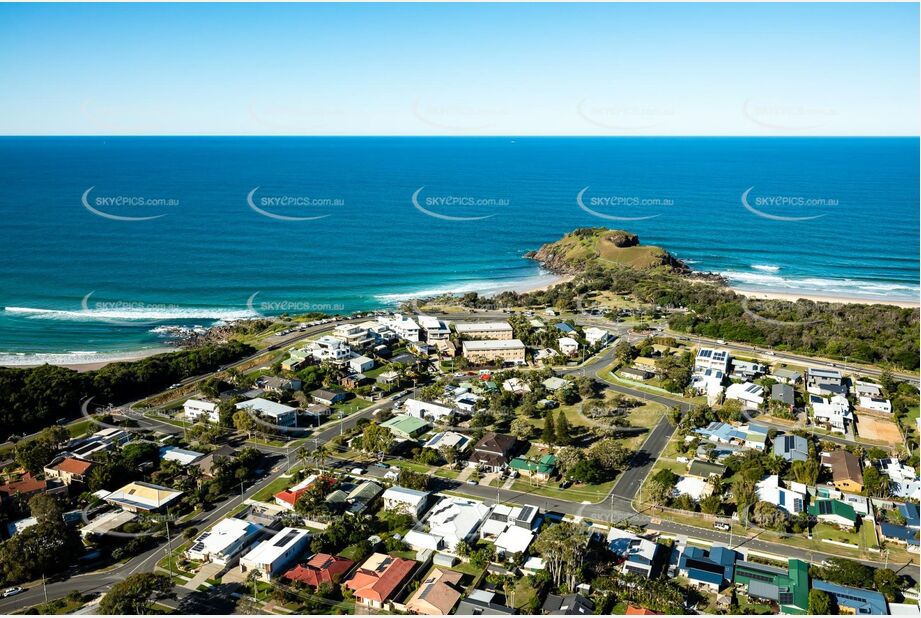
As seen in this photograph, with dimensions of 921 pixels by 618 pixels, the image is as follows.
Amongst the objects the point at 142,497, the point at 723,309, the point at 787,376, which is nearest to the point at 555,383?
the point at 787,376

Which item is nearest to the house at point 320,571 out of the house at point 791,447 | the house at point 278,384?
the house at point 278,384

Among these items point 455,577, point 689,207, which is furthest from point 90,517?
point 689,207

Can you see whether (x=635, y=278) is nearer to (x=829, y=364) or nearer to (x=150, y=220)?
(x=829, y=364)

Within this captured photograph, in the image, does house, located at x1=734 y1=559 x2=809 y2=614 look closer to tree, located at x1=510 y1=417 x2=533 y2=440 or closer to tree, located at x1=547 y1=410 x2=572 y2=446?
tree, located at x1=547 y1=410 x2=572 y2=446

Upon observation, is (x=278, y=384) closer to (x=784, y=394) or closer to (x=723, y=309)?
(x=784, y=394)

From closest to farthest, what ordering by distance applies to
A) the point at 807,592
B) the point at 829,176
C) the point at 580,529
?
the point at 807,592 < the point at 580,529 < the point at 829,176

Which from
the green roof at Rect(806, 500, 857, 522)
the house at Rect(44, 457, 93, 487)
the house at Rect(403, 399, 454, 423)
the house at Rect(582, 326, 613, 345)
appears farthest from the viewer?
the house at Rect(582, 326, 613, 345)

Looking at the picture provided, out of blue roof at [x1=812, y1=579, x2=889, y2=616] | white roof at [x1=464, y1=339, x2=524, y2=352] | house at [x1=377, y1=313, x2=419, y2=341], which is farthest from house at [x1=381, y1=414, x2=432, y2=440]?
blue roof at [x1=812, y1=579, x2=889, y2=616]
